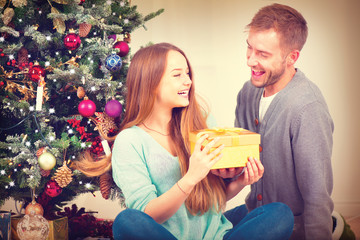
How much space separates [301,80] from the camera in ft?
6.84

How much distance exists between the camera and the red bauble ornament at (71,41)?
2057 millimetres

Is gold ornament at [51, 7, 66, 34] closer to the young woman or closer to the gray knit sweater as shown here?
the young woman

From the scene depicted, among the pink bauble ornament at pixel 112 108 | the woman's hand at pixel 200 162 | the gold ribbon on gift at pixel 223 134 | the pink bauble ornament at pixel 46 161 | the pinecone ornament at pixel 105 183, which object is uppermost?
the pink bauble ornament at pixel 112 108

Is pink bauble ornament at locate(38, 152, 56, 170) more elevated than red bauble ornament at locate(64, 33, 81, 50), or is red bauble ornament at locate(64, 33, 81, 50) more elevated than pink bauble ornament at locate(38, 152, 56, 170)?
red bauble ornament at locate(64, 33, 81, 50)

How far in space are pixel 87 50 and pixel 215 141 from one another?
101 centimetres

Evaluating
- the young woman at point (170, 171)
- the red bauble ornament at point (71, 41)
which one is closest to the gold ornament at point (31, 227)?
the young woman at point (170, 171)

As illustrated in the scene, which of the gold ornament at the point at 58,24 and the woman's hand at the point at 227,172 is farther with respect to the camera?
the gold ornament at the point at 58,24

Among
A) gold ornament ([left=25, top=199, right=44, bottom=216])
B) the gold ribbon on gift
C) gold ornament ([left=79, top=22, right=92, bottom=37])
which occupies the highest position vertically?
gold ornament ([left=79, top=22, right=92, bottom=37])

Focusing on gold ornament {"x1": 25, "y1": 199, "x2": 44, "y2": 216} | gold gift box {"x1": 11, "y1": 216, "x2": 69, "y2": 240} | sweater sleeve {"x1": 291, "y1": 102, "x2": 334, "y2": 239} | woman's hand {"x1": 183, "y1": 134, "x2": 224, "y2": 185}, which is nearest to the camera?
woman's hand {"x1": 183, "y1": 134, "x2": 224, "y2": 185}

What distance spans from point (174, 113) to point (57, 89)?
749 millimetres

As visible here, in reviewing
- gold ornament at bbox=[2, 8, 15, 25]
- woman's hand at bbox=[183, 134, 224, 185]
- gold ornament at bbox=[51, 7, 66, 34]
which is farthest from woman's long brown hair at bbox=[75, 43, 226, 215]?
gold ornament at bbox=[2, 8, 15, 25]

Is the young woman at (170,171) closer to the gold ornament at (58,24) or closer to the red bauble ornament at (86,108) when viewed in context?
the red bauble ornament at (86,108)

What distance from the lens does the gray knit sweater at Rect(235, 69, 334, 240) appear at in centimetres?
193

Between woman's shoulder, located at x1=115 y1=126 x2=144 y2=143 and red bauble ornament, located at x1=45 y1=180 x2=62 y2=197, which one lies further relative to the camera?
red bauble ornament, located at x1=45 y1=180 x2=62 y2=197
